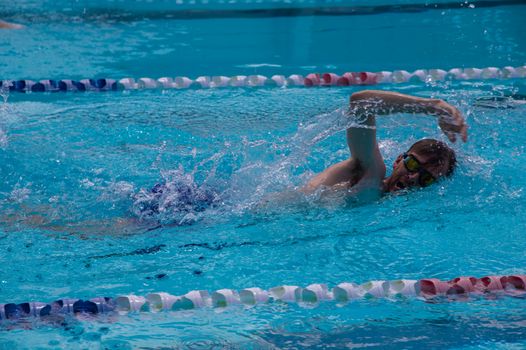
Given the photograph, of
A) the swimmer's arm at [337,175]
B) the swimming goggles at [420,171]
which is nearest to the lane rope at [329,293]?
the swimming goggles at [420,171]

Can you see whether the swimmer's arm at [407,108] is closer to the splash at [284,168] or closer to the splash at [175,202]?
the splash at [284,168]

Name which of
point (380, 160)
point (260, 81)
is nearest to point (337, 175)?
point (380, 160)

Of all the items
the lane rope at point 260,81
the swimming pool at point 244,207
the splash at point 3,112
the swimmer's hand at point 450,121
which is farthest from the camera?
the lane rope at point 260,81

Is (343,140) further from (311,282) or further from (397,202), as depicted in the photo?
(311,282)

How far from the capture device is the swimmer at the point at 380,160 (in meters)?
3.13

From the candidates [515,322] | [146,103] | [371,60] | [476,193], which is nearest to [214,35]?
[371,60]

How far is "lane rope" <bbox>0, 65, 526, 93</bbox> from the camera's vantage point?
5285 mm

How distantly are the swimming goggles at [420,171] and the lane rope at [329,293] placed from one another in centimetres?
54

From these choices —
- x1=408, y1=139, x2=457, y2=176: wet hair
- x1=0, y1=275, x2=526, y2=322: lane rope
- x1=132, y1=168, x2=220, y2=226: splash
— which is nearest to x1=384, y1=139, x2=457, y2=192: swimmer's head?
x1=408, y1=139, x2=457, y2=176: wet hair

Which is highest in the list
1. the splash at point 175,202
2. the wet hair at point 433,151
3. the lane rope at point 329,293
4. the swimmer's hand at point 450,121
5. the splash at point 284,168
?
the swimmer's hand at point 450,121

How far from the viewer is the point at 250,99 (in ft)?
16.8

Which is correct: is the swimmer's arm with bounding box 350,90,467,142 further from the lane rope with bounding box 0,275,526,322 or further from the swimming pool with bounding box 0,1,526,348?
the lane rope with bounding box 0,275,526,322

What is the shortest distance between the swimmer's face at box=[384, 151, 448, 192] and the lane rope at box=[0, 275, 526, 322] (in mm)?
544

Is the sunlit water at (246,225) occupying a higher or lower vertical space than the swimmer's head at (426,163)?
lower
